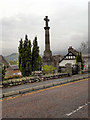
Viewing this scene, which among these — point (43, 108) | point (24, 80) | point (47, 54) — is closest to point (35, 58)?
point (47, 54)

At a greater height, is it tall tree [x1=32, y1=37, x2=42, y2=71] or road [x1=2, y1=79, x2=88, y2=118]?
tall tree [x1=32, y1=37, x2=42, y2=71]

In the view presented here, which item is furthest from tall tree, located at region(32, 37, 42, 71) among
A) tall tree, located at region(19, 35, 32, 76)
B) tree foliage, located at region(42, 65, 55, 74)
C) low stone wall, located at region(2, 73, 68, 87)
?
low stone wall, located at region(2, 73, 68, 87)

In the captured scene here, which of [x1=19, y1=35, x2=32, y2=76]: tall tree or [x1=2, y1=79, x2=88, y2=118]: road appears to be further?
[x1=19, y1=35, x2=32, y2=76]: tall tree

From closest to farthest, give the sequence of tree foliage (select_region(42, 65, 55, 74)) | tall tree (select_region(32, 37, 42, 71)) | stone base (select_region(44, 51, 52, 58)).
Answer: tree foliage (select_region(42, 65, 55, 74))
tall tree (select_region(32, 37, 42, 71))
stone base (select_region(44, 51, 52, 58))

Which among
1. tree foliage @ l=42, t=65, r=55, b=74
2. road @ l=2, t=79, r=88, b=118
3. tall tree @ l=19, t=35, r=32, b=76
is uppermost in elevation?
tall tree @ l=19, t=35, r=32, b=76

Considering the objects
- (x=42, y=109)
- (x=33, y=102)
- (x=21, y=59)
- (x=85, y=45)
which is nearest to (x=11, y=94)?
(x=33, y=102)

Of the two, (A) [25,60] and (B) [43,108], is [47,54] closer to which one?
(A) [25,60]

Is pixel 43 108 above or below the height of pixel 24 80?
below

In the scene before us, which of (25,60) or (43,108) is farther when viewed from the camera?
(25,60)

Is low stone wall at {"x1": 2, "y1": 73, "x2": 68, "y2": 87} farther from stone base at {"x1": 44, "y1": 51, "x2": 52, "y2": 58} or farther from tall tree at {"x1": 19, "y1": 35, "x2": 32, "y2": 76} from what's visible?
stone base at {"x1": 44, "y1": 51, "x2": 52, "y2": 58}

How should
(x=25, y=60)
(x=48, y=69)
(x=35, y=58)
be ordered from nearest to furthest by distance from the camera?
(x=25, y=60) < (x=48, y=69) < (x=35, y=58)

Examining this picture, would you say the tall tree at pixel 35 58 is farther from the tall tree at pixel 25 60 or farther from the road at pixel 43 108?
the road at pixel 43 108

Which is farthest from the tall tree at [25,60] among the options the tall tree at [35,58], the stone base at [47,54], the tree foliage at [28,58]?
the stone base at [47,54]

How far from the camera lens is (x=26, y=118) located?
5.29 m
